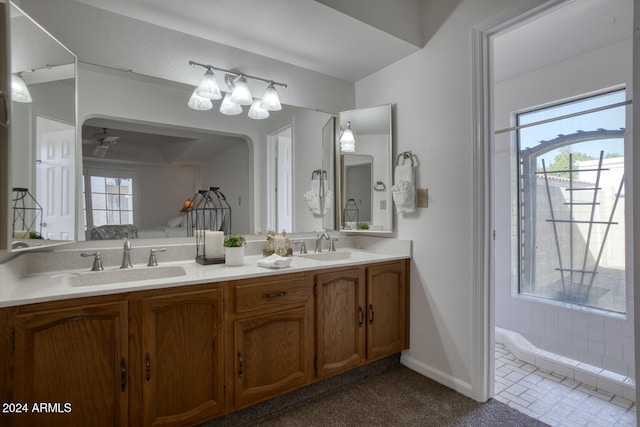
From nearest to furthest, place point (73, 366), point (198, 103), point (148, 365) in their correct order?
point (73, 366)
point (148, 365)
point (198, 103)

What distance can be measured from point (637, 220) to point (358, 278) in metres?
1.34

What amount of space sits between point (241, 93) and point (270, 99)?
8.4 inches

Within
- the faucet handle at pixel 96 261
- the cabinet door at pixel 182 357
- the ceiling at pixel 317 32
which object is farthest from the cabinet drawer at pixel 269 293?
the ceiling at pixel 317 32

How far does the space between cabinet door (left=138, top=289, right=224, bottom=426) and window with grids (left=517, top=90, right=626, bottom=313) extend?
271cm

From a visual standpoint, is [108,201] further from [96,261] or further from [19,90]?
[19,90]

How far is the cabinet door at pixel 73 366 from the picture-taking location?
3.67 ft

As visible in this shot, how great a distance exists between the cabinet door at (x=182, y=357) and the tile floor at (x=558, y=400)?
169 cm

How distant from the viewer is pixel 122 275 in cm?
162

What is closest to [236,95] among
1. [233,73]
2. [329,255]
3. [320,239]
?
[233,73]

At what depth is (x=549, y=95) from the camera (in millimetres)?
2643

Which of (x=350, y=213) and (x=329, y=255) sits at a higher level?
(x=350, y=213)

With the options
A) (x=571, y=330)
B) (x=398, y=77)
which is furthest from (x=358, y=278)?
(x=571, y=330)

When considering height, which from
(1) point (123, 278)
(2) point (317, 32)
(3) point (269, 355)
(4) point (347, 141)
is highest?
(2) point (317, 32)

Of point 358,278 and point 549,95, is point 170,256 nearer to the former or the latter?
point 358,278
